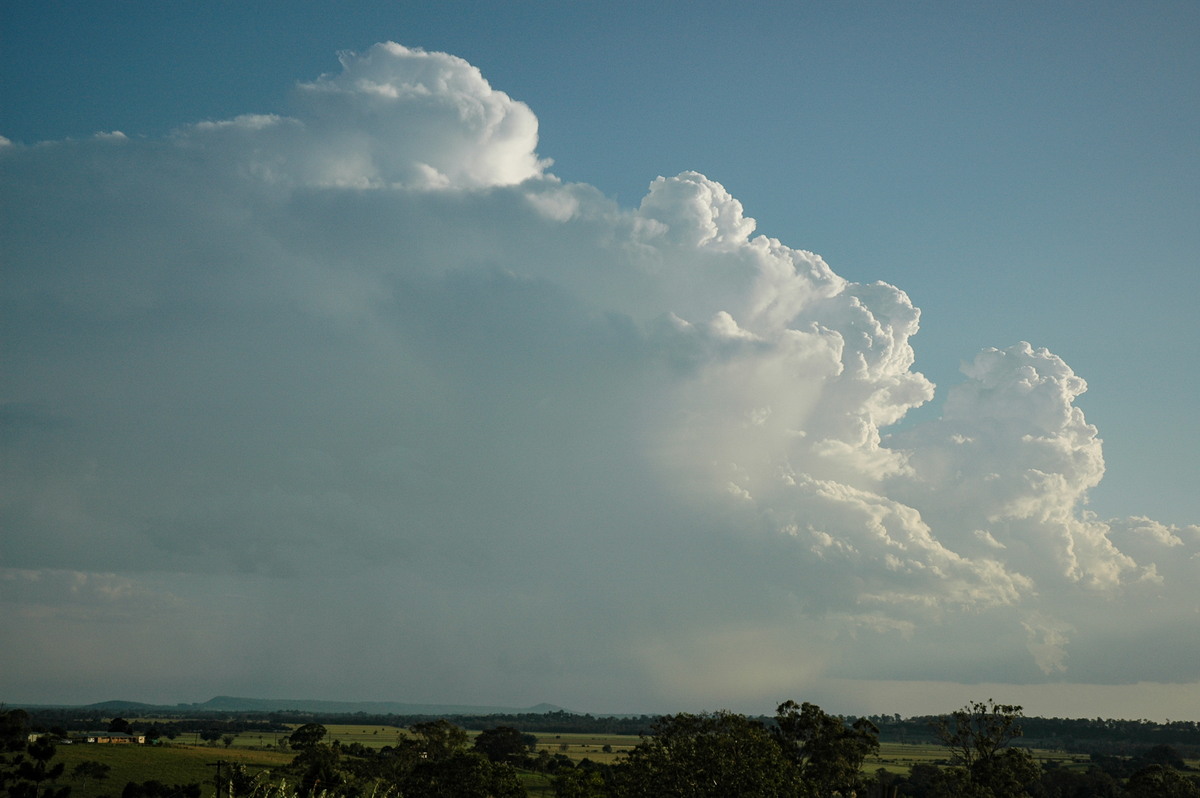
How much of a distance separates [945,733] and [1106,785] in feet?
232

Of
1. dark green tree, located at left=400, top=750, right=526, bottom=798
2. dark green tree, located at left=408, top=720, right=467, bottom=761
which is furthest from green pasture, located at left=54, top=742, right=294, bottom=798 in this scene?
dark green tree, located at left=400, top=750, right=526, bottom=798

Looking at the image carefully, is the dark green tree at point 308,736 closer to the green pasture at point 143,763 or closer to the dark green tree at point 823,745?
the green pasture at point 143,763

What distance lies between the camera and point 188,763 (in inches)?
7042

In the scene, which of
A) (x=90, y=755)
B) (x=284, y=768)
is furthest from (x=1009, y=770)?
(x=90, y=755)

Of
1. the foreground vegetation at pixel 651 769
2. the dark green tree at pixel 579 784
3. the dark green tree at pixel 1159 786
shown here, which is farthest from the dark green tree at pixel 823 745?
the dark green tree at pixel 1159 786

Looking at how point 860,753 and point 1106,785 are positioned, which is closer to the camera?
point 860,753

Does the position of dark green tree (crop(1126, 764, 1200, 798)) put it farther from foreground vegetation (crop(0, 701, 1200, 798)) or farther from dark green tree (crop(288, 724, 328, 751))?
dark green tree (crop(288, 724, 328, 751))

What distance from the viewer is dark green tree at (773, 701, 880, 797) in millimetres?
107562

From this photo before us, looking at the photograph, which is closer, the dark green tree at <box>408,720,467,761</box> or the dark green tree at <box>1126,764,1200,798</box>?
the dark green tree at <box>1126,764,1200,798</box>

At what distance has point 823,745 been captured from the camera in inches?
4414

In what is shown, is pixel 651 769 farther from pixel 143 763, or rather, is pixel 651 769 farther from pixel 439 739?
pixel 143 763

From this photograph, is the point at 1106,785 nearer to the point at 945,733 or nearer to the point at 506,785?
the point at 945,733

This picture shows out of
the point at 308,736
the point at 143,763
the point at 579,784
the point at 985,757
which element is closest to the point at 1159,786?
the point at 985,757

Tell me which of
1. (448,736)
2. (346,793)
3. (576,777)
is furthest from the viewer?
(448,736)
